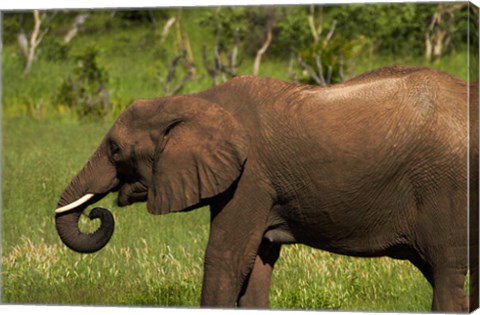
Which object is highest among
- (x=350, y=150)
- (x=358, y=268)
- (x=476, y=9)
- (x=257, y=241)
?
(x=476, y=9)

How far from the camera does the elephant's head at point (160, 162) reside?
770 cm

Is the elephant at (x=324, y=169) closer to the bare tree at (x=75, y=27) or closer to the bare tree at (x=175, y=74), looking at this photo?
the bare tree at (x=75, y=27)

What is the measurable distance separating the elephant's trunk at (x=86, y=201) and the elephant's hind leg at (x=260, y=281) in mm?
888

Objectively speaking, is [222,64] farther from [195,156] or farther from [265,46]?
[195,156]

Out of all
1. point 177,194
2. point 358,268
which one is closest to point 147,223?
point 358,268

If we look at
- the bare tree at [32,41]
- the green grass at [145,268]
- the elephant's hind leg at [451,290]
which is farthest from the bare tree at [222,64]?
the elephant's hind leg at [451,290]

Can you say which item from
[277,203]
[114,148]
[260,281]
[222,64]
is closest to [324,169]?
[277,203]

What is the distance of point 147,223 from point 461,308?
3224mm

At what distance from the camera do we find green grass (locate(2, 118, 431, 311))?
866cm

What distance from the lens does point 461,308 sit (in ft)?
25.1

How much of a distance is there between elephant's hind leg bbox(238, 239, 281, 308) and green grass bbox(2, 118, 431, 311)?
37cm

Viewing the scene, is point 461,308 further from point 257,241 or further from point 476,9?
point 476,9

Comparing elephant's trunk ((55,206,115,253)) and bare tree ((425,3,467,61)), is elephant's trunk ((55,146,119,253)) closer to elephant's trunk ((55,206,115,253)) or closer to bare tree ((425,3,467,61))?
elephant's trunk ((55,206,115,253))

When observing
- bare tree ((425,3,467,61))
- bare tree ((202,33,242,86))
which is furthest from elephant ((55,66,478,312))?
bare tree ((202,33,242,86))
